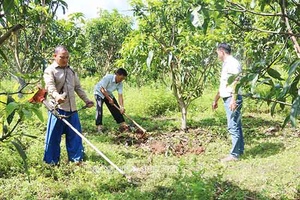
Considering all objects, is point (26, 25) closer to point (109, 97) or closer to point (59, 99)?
point (59, 99)

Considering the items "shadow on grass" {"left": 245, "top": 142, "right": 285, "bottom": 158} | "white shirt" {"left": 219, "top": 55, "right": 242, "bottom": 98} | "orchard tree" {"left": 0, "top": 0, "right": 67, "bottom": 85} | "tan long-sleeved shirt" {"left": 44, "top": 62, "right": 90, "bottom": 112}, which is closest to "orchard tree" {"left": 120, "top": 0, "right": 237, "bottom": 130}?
"white shirt" {"left": 219, "top": 55, "right": 242, "bottom": 98}

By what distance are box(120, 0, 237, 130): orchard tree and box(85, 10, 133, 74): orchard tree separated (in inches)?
412

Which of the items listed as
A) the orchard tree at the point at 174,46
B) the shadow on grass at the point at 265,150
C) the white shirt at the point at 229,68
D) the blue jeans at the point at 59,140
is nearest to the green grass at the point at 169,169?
the shadow on grass at the point at 265,150

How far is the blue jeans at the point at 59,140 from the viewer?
4.53 meters

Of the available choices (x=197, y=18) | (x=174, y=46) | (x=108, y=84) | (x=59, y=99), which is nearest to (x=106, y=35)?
(x=108, y=84)

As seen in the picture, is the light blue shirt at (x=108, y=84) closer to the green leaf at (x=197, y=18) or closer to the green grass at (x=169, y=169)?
the green grass at (x=169, y=169)

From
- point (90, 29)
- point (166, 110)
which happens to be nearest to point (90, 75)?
point (90, 29)

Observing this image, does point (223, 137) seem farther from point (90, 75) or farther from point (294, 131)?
point (90, 75)

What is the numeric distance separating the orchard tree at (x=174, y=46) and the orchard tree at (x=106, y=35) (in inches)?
412

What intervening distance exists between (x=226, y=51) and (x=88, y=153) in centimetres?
226

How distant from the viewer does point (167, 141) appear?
614cm

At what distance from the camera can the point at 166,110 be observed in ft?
29.3

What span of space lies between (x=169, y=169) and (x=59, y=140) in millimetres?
1381

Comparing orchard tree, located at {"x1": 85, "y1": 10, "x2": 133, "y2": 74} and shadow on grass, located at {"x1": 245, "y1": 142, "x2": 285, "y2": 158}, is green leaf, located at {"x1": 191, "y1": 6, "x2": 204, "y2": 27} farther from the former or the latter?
orchard tree, located at {"x1": 85, "y1": 10, "x2": 133, "y2": 74}
